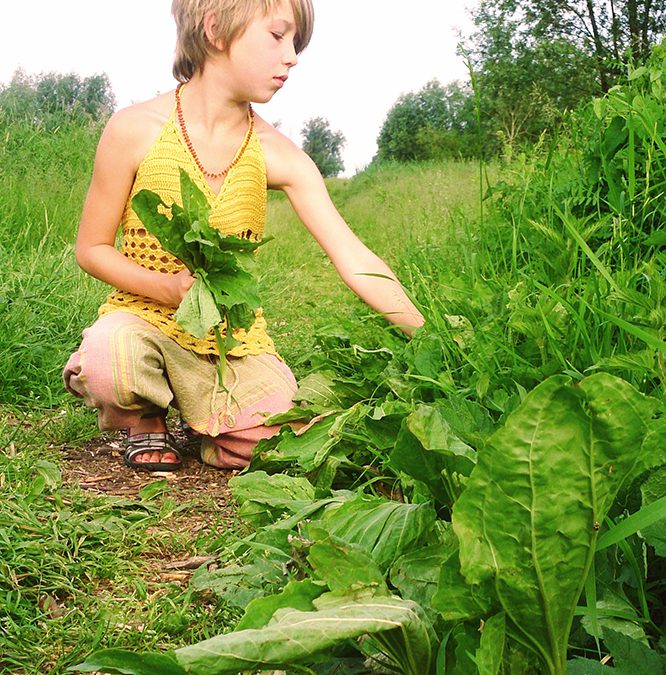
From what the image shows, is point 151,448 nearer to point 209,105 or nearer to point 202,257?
point 202,257

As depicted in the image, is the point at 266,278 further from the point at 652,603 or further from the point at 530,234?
the point at 652,603

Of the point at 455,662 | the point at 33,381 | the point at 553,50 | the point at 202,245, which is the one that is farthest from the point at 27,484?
the point at 553,50

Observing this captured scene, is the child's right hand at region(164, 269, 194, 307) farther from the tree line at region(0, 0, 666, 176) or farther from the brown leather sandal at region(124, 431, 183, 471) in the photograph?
the tree line at region(0, 0, 666, 176)

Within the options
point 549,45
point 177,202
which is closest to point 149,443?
point 177,202

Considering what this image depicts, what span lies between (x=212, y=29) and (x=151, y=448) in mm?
1238

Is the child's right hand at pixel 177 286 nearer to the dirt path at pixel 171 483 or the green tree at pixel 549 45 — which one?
the dirt path at pixel 171 483

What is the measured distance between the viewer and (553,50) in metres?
17.2

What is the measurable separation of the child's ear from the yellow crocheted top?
0.26 m

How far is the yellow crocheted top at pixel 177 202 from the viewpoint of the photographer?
253 cm

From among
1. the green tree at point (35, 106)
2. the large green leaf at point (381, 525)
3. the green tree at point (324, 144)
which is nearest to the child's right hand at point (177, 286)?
the large green leaf at point (381, 525)

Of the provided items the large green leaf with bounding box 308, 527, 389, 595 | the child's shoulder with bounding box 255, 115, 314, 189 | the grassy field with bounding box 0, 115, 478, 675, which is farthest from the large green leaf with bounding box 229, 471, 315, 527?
the child's shoulder with bounding box 255, 115, 314, 189

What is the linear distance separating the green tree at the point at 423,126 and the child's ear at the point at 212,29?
2040 centimetres

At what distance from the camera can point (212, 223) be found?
258cm

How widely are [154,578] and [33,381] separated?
62.7 inches
